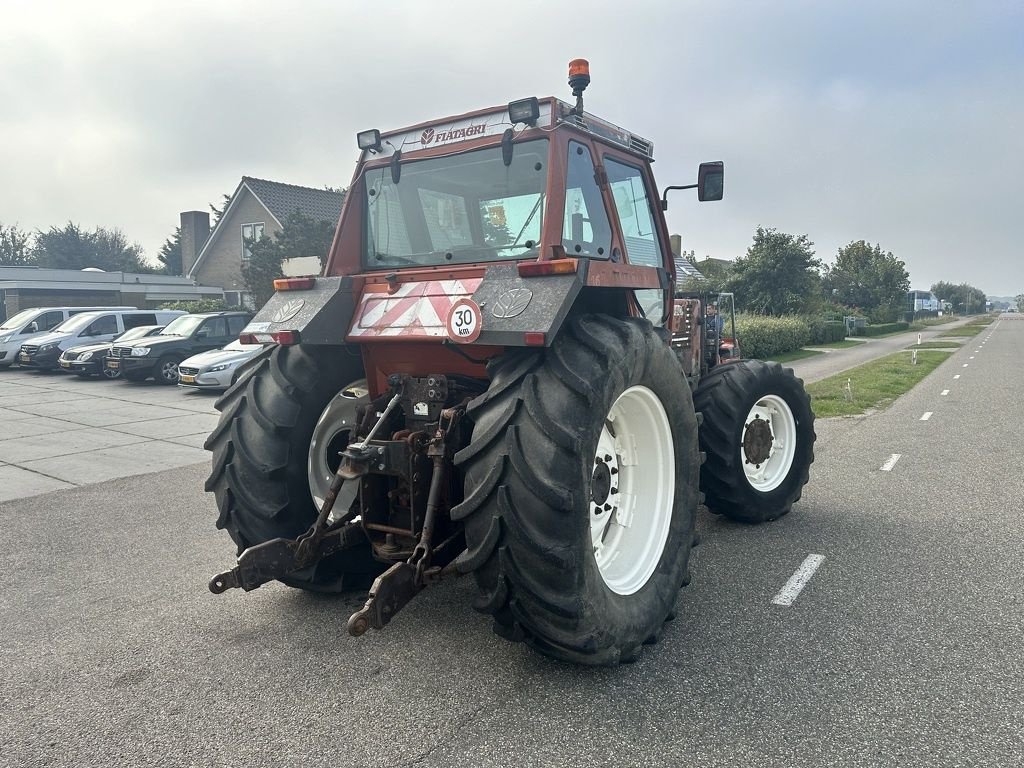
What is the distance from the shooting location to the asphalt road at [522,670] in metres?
2.95

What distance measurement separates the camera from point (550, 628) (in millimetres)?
3211

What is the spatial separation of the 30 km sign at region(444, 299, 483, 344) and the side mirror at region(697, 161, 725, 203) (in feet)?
7.79

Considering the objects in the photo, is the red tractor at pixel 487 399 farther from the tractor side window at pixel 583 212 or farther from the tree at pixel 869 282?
the tree at pixel 869 282

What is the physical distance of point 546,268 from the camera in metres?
3.43

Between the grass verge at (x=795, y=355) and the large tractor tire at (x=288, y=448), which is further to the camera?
the grass verge at (x=795, y=355)

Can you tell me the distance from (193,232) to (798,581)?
42.6 metres

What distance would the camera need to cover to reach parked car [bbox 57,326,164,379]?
18.1 m

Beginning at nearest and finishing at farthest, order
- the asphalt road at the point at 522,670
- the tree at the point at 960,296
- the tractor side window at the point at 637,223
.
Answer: the asphalt road at the point at 522,670
the tractor side window at the point at 637,223
the tree at the point at 960,296

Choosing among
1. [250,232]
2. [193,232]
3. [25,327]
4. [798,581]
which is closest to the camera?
[798,581]

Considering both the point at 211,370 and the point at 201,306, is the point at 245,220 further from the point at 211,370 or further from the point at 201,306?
the point at 211,370

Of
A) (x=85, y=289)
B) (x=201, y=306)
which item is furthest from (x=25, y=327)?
(x=85, y=289)

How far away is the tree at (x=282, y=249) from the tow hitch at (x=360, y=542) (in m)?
22.2

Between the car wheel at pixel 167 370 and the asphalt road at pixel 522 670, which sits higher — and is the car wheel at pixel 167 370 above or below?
above

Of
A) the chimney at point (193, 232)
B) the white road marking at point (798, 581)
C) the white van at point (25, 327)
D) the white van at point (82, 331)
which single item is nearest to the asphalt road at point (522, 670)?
the white road marking at point (798, 581)
